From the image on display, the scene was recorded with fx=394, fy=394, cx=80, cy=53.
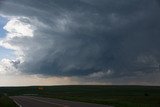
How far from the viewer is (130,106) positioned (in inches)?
1786

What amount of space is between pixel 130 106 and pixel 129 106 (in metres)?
0.12

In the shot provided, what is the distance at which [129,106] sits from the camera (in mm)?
45375

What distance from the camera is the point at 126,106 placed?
149 feet

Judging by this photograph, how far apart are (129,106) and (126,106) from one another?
0.36 metres

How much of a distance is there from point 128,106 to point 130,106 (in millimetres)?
236

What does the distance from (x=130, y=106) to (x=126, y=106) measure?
0.47 metres

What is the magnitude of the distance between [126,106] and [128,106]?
281mm

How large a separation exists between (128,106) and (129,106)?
0.12 m

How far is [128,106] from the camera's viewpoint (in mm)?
45344

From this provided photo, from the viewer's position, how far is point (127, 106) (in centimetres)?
4538

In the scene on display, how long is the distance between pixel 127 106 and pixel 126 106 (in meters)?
0.18
